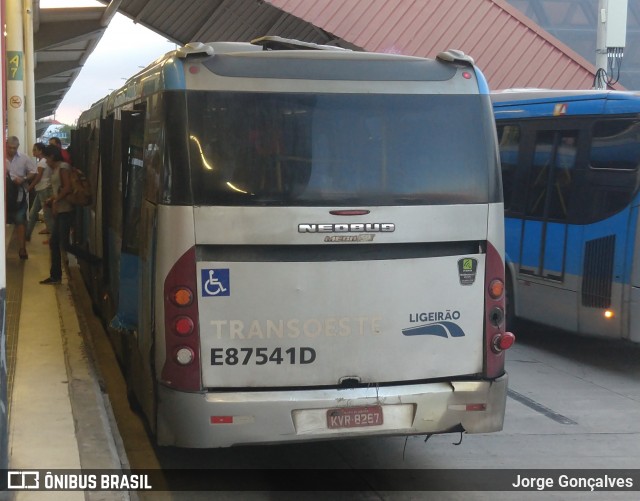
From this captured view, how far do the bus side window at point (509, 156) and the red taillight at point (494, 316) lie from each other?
5.95 metres

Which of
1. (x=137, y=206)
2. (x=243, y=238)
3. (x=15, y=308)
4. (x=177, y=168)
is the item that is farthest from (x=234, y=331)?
(x=15, y=308)

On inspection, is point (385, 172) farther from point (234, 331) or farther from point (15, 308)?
point (15, 308)

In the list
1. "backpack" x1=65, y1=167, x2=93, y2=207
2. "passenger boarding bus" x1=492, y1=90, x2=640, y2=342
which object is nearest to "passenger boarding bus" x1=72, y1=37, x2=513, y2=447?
"passenger boarding bus" x1=492, y1=90, x2=640, y2=342

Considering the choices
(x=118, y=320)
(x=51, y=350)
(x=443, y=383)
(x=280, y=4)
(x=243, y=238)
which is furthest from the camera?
(x=280, y=4)

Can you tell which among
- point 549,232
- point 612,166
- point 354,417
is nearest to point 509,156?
point 549,232

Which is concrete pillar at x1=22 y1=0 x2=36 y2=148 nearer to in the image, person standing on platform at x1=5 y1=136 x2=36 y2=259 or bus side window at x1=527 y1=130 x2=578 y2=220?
person standing on platform at x1=5 y1=136 x2=36 y2=259

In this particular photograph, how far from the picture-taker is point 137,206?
275 inches

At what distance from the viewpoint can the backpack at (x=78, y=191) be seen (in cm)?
1232

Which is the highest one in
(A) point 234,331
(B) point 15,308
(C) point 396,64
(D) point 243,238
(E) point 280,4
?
(E) point 280,4

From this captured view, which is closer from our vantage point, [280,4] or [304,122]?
[304,122]

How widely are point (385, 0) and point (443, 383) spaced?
48.3 ft

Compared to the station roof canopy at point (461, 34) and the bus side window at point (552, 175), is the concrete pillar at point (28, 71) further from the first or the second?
the bus side window at point (552, 175)

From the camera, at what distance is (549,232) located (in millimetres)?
11180

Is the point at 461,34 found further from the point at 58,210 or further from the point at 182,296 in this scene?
the point at 182,296
